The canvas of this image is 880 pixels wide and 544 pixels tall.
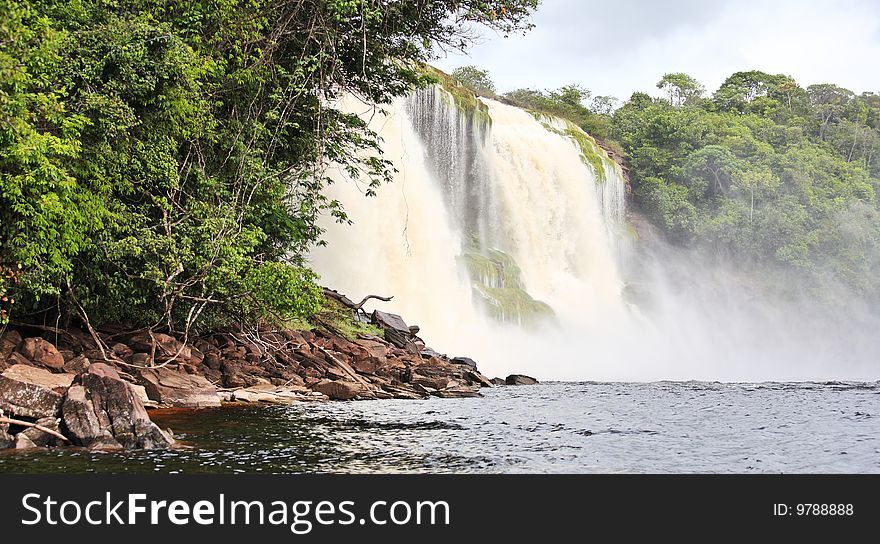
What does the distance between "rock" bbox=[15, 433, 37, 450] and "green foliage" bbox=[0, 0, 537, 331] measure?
3524 millimetres

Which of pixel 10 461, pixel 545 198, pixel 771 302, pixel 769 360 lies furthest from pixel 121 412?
pixel 771 302

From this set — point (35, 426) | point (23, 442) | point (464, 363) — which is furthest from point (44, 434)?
point (464, 363)

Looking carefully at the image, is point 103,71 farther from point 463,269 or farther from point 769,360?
point 769,360

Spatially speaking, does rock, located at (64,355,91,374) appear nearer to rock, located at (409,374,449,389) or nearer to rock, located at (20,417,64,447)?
rock, located at (20,417,64,447)

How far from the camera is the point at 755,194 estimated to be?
4947cm

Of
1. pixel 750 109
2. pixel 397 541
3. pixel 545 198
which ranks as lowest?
pixel 397 541

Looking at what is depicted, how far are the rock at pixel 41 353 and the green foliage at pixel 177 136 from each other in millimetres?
849

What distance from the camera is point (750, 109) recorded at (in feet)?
215

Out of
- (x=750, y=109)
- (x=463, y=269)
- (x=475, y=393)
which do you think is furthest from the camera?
(x=750, y=109)

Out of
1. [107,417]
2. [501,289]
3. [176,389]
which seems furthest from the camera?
[501,289]

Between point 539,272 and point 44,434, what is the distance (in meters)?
29.2

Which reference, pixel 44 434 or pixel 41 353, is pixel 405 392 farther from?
pixel 44 434

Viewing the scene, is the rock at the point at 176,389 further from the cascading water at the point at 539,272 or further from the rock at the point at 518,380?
the cascading water at the point at 539,272

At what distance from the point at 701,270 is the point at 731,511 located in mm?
44292
